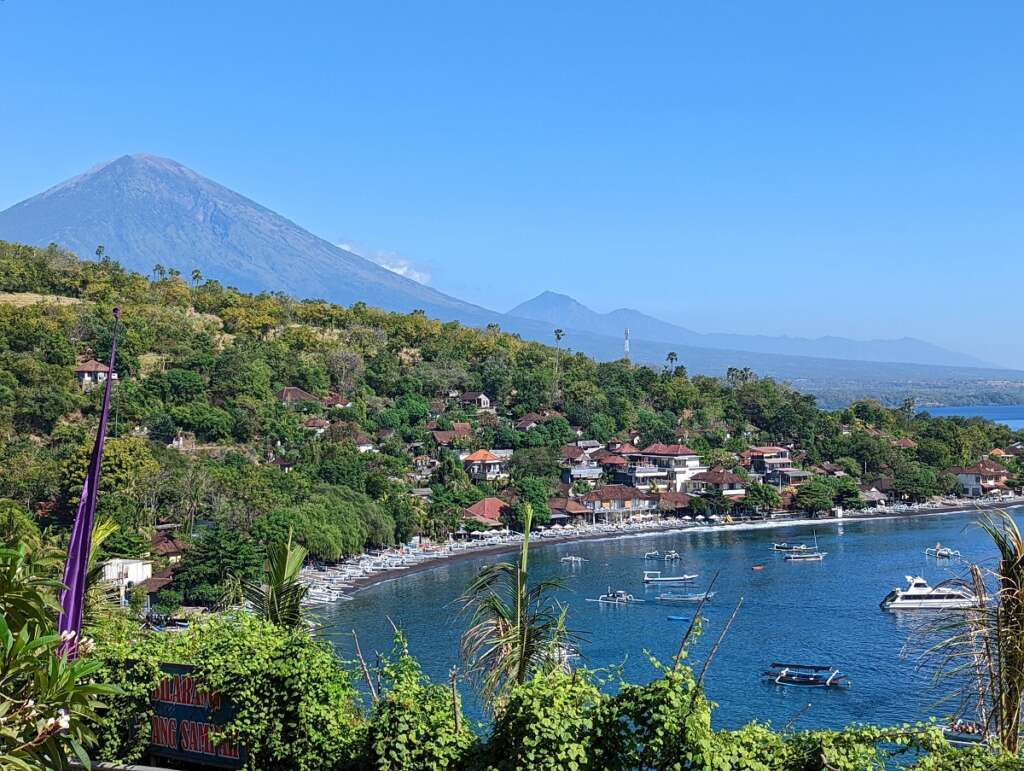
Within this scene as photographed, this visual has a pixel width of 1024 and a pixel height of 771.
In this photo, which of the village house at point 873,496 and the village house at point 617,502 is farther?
the village house at point 873,496

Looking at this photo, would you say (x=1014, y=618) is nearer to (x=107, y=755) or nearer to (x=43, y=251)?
(x=107, y=755)

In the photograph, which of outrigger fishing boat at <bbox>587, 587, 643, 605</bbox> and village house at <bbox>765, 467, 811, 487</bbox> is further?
village house at <bbox>765, 467, 811, 487</bbox>

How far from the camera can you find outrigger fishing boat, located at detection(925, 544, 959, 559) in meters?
23.1

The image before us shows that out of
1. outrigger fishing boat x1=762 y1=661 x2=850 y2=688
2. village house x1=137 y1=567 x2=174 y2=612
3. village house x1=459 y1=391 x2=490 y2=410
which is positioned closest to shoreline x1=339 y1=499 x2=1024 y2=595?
village house x1=137 y1=567 x2=174 y2=612

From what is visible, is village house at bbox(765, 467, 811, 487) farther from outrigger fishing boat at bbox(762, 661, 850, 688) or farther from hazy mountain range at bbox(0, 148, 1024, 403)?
hazy mountain range at bbox(0, 148, 1024, 403)

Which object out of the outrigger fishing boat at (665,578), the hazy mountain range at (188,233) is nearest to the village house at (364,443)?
the outrigger fishing boat at (665,578)

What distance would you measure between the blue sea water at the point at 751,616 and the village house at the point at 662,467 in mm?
3827

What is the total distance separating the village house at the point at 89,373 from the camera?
2703 centimetres

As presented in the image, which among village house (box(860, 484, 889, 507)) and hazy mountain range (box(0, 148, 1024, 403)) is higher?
hazy mountain range (box(0, 148, 1024, 403))

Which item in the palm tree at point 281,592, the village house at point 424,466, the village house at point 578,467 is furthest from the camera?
the village house at point 578,467

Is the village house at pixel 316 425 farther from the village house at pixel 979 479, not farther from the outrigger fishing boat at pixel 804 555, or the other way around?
the village house at pixel 979 479

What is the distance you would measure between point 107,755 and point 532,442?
92.3 feet

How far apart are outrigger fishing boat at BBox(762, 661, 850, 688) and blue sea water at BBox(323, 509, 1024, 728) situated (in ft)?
0.62

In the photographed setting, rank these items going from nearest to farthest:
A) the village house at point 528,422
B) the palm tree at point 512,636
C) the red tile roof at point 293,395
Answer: the palm tree at point 512,636
the red tile roof at point 293,395
the village house at point 528,422
